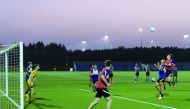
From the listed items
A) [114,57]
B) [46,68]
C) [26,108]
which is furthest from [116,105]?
[114,57]

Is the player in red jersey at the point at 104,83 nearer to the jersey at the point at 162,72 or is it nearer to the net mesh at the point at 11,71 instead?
the net mesh at the point at 11,71

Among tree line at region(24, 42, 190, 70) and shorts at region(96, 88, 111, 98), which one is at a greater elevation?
tree line at region(24, 42, 190, 70)

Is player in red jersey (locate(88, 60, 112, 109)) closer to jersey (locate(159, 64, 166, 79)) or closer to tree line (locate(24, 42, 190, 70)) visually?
jersey (locate(159, 64, 166, 79))

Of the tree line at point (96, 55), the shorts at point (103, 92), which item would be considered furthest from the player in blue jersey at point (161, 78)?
the tree line at point (96, 55)

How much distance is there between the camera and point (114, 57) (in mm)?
115812

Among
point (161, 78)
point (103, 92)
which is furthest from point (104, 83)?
point (161, 78)

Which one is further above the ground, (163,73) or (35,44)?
(35,44)

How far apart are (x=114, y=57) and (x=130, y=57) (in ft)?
14.1

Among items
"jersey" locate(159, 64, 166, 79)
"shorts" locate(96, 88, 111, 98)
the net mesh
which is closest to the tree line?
the net mesh

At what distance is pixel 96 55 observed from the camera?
115 m

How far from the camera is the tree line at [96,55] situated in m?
109

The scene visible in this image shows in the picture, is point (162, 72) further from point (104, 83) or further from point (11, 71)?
point (104, 83)

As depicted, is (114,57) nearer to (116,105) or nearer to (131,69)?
(131,69)

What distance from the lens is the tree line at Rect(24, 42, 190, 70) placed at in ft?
358
